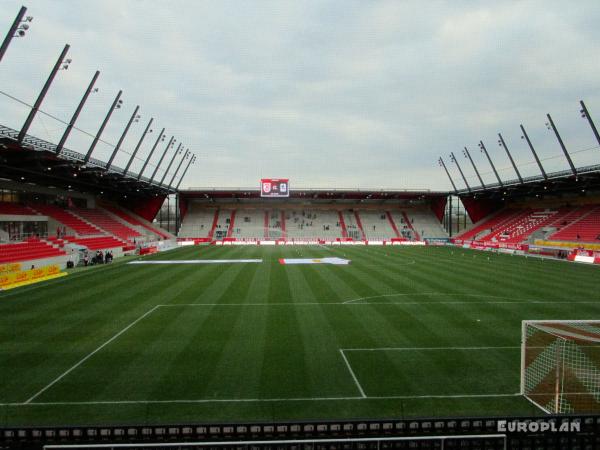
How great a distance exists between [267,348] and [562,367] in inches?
314

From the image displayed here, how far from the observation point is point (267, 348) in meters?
10.9

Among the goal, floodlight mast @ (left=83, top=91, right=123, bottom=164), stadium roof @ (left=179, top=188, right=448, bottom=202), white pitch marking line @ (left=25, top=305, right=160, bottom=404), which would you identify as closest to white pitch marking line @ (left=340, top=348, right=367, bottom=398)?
the goal

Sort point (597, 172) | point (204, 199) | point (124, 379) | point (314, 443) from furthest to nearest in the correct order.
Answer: point (204, 199) < point (597, 172) < point (124, 379) < point (314, 443)

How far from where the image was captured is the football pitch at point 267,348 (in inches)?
301

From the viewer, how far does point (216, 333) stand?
40.4 feet

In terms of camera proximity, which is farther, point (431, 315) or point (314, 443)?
point (431, 315)

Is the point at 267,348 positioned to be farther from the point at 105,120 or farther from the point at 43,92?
the point at 105,120

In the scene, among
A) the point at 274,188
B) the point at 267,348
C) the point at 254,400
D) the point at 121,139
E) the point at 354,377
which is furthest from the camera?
the point at 274,188

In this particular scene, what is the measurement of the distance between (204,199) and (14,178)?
Answer: 3871 centimetres

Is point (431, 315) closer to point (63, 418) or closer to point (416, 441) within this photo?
point (416, 441)

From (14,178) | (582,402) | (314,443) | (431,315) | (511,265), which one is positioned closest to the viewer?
(314,443)

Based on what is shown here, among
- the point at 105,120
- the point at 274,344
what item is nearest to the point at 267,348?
the point at 274,344

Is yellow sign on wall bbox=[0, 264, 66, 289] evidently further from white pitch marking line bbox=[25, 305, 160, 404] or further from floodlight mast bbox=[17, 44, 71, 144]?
white pitch marking line bbox=[25, 305, 160, 404]

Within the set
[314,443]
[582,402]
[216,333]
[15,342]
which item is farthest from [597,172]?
[15,342]
